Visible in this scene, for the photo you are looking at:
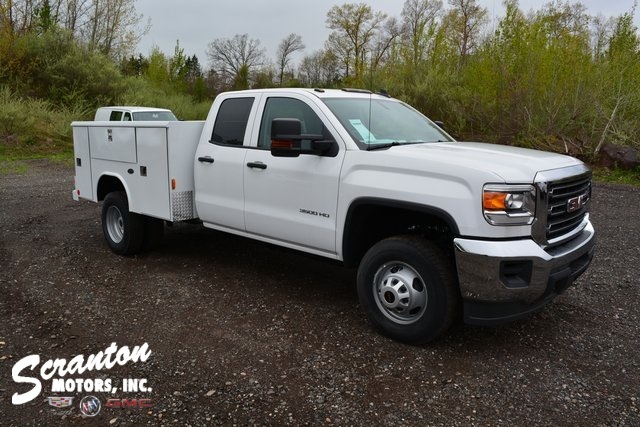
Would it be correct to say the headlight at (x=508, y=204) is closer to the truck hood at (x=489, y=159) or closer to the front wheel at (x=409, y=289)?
the truck hood at (x=489, y=159)

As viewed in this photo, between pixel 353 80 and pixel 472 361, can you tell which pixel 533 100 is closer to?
pixel 353 80

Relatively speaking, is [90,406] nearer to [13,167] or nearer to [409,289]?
[409,289]

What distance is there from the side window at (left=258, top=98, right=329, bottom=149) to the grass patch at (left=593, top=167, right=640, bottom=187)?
32.1 ft

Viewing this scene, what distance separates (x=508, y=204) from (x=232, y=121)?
9.70ft

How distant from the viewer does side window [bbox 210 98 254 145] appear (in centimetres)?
526

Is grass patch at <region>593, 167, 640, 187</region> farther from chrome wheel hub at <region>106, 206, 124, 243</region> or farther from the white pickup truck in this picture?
chrome wheel hub at <region>106, 206, 124, 243</region>

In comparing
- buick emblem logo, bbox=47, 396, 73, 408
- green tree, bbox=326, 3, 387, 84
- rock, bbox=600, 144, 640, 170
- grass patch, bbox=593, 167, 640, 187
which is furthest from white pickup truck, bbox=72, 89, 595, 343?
green tree, bbox=326, 3, 387, 84

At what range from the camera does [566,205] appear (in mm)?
3943

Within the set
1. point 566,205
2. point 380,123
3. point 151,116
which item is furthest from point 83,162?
point 151,116

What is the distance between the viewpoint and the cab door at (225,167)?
5.14 meters

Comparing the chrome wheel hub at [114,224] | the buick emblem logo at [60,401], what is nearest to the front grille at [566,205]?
the buick emblem logo at [60,401]

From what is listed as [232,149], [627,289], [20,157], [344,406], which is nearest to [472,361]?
[344,406]

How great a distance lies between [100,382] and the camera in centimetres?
353

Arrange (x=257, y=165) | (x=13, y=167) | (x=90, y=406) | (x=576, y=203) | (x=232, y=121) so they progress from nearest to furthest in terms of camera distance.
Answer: (x=90, y=406)
(x=576, y=203)
(x=257, y=165)
(x=232, y=121)
(x=13, y=167)
